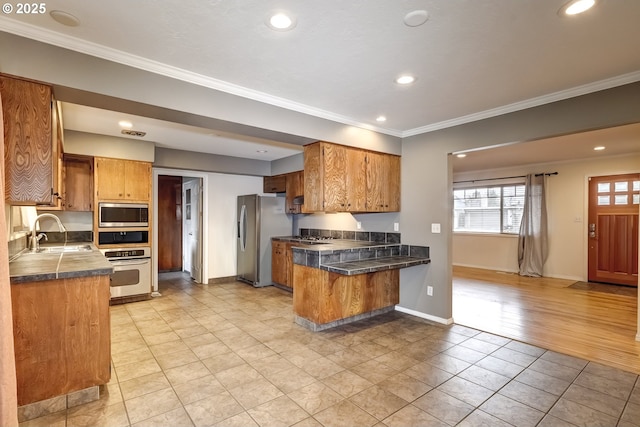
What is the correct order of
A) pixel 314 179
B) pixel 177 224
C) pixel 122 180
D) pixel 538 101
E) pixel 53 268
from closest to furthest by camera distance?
pixel 53 268, pixel 538 101, pixel 314 179, pixel 122 180, pixel 177 224

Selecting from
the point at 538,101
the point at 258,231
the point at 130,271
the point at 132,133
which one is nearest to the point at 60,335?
the point at 130,271

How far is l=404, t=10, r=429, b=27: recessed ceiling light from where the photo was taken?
6.13 ft

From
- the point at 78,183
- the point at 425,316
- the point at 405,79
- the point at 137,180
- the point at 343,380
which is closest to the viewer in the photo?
the point at 343,380

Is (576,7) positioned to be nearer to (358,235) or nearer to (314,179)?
(314,179)

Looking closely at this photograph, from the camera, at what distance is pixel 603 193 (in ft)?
21.0

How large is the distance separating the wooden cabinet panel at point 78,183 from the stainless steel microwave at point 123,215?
0.27 m

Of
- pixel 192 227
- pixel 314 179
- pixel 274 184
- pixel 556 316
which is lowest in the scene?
pixel 556 316

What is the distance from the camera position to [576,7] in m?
1.81

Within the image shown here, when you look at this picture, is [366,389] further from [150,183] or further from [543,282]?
[543,282]

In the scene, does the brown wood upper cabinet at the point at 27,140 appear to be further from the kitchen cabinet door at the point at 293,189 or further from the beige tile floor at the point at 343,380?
the kitchen cabinet door at the point at 293,189

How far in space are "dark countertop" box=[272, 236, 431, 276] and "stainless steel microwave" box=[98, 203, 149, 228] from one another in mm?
2753

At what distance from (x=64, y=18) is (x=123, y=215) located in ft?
11.7

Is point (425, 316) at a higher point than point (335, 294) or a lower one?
lower

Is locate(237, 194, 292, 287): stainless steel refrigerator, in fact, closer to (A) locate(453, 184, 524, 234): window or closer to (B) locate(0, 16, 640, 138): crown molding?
(B) locate(0, 16, 640, 138): crown molding
